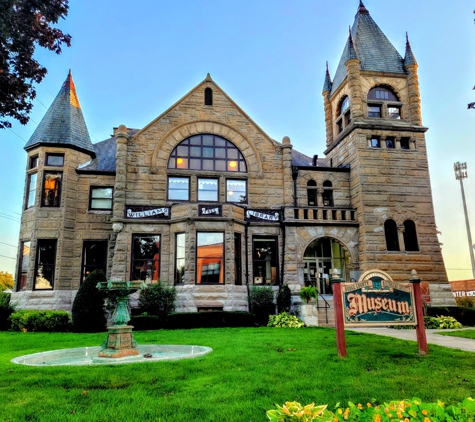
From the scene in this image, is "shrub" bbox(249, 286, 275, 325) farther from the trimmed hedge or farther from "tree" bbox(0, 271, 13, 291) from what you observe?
"tree" bbox(0, 271, 13, 291)

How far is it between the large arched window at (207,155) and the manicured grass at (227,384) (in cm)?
1495

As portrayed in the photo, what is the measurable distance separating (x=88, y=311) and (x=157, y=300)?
130 inches

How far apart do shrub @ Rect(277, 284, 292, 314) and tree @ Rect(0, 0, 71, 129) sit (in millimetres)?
15449

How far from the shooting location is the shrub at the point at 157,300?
19547mm

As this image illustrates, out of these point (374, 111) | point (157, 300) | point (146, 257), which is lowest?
point (157, 300)

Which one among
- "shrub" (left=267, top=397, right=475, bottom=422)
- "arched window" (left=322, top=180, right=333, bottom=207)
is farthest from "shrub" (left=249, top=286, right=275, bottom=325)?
"shrub" (left=267, top=397, right=475, bottom=422)

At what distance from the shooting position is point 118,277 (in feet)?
68.4

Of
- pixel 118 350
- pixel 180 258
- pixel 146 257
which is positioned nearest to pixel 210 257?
pixel 180 258

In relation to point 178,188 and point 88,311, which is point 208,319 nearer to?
point 88,311

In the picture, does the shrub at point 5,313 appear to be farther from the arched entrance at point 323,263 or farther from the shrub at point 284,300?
the arched entrance at point 323,263

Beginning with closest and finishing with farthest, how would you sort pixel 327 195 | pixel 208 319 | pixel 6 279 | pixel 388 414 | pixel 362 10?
1. pixel 388 414
2. pixel 208 319
3. pixel 327 195
4. pixel 362 10
5. pixel 6 279

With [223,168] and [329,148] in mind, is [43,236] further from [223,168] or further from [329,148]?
[329,148]

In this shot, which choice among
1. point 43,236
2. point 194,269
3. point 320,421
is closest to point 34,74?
point 320,421

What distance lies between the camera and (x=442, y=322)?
18625mm
